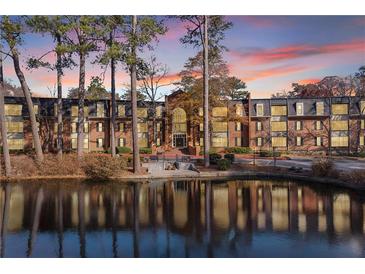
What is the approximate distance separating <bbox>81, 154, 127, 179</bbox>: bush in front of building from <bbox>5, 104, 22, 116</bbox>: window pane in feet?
79.6

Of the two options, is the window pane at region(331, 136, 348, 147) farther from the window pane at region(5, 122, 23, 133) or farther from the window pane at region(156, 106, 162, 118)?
the window pane at region(5, 122, 23, 133)

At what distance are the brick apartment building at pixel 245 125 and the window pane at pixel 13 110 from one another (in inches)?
92.5

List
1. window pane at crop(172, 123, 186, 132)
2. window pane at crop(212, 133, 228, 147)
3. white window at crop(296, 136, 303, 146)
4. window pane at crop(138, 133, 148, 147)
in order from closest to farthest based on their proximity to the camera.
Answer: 1. window pane at crop(172, 123, 186, 132)
2. window pane at crop(212, 133, 228, 147)
3. white window at crop(296, 136, 303, 146)
4. window pane at crop(138, 133, 148, 147)

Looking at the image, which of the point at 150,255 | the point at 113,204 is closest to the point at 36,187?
Result: the point at 113,204

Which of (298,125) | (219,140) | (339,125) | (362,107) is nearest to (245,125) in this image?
(219,140)

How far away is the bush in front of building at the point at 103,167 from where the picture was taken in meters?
24.1

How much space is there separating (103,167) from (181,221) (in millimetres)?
12088

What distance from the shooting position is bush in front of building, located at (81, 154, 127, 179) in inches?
949

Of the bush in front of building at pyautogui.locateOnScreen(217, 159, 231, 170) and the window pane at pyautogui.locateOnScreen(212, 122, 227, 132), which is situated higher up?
the window pane at pyautogui.locateOnScreen(212, 122, 227, 132)

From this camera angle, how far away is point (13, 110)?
4428 cm

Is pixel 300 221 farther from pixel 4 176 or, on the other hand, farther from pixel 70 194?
pixel 4 176

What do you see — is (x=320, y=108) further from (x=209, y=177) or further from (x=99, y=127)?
(x=99, y=127)

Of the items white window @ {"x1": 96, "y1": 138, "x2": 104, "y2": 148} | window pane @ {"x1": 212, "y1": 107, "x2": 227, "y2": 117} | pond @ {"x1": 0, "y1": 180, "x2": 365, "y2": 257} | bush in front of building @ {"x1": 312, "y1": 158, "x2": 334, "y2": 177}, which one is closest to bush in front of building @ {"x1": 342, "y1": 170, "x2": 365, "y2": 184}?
pond @ {"x1": 0, "y1": 180, "x2": 365, "y2": 257}

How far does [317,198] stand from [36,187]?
15.4 metres
